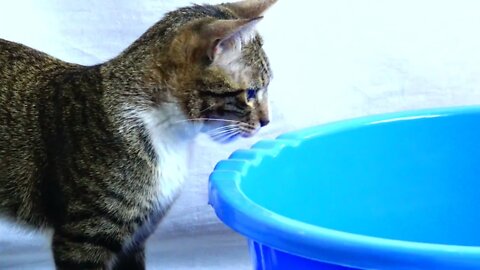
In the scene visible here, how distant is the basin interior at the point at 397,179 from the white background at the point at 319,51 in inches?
13.7

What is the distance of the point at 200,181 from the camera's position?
1.45 meters

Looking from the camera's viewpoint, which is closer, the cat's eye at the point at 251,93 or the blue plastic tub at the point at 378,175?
the blue plastic tub at the point at 378,175

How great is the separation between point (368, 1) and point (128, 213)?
571 millimetres

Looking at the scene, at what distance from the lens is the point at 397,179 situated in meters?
1.05

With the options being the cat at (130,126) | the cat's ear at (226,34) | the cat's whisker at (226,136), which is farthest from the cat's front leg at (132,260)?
the cat's ear at (226,34)

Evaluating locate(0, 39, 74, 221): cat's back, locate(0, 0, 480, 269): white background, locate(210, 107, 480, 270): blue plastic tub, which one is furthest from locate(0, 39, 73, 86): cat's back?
locate(210, 107, 480, 270): blue plastic tub

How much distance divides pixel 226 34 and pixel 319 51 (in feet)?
1.52

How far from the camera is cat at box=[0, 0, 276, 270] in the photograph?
102cm

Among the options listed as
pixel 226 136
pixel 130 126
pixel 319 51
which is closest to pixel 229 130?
pixel 226 136

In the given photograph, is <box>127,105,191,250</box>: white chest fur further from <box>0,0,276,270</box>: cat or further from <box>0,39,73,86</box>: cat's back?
<box>0,39,73,86</box>: cat's back

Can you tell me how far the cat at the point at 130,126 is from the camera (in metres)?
1.02

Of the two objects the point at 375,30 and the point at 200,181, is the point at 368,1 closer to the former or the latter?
the point at 375,30

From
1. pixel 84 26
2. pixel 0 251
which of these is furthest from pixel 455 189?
pixel 0 251

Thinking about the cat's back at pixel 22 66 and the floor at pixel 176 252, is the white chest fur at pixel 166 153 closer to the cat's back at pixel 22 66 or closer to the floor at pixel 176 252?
the cat's back at pixel 22 66
